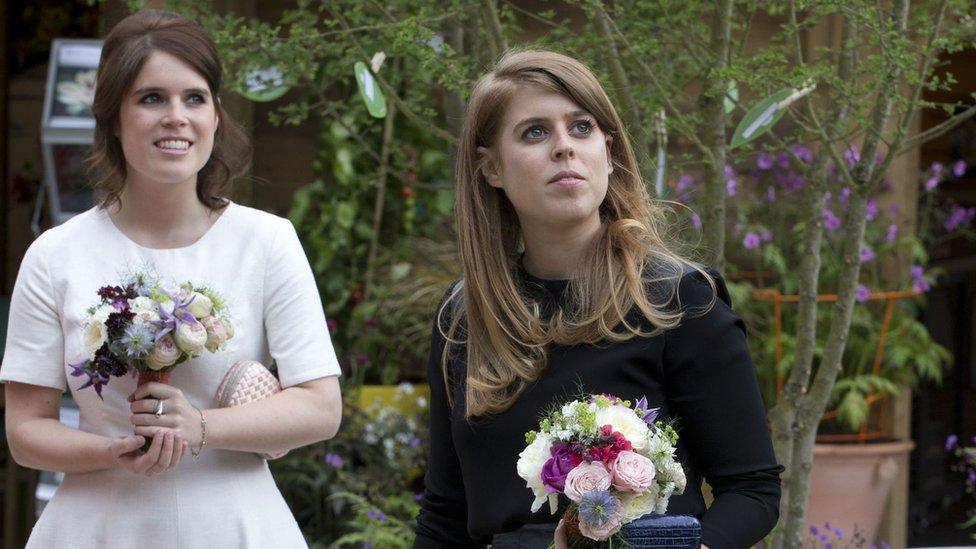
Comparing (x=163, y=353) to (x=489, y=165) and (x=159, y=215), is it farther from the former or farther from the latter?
(x=489, y=165)

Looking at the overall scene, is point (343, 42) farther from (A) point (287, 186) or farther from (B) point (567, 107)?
(A) point (287, 186)

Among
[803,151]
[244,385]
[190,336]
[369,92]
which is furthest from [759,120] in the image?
[803,151]

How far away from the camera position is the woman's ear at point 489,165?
7.84 ft

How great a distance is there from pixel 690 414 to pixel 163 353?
3.05 feet

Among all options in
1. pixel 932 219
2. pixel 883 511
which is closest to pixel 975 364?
pixel 932 219

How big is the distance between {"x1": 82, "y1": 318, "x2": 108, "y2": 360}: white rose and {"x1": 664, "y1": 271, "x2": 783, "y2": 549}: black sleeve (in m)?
0.99

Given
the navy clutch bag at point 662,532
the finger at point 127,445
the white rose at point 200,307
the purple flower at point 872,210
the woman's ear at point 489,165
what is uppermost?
the purple flower at point 872,210

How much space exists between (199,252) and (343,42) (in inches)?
54.0

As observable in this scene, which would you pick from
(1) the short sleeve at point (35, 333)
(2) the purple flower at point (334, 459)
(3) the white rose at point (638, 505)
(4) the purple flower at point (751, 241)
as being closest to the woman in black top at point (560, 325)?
(3) the white rose at point (638, 505)

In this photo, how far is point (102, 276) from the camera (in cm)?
264

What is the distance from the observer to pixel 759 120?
3277mm

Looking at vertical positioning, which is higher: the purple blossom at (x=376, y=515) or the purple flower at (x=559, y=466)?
the purple flower at (x=559, y=466)

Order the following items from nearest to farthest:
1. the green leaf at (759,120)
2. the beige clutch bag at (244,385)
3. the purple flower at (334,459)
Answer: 1. the beige clutch bag at (244,385)
2. the green leaf at (759,120)
3. the purple flower at (334,459)

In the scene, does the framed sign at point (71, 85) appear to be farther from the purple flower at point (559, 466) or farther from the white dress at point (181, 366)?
the purple flower at point (559, 466)
